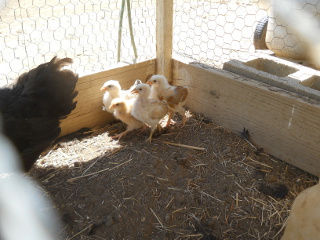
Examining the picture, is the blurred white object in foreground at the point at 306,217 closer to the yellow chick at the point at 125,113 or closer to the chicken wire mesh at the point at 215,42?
the yellow chick at the point at 125,113

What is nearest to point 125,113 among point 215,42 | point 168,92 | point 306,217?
point 168,92

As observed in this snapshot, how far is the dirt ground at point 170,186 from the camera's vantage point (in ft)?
5.39

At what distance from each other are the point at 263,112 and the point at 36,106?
144cm

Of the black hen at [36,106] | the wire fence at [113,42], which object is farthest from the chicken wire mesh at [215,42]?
the black hen at [36,106]

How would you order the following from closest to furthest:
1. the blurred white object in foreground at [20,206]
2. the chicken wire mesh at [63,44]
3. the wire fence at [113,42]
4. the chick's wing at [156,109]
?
the blurred white object in foreground at [20,206] → the chick's wing at [156,109] → the wire fence at [113,42] → the chicken wire mesh at [63,44]

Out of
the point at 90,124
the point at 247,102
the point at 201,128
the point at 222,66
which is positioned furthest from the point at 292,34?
the point at 90,124

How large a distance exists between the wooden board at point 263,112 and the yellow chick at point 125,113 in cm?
50

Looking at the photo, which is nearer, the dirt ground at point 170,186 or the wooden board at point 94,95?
the dirt ground at point 170,186

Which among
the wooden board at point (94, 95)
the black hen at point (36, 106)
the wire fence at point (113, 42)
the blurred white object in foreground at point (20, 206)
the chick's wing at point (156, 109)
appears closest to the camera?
the blurred white object in foreground at point (20, 206)

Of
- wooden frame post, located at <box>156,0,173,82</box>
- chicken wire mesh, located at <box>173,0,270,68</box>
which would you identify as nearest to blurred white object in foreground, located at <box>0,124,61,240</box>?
wooden frame post, located at <box>156,0,173,82</box>

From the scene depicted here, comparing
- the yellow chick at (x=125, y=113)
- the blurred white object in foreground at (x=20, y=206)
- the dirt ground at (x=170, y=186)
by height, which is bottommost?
the blurred white object in foreground at (x=20, y=206)

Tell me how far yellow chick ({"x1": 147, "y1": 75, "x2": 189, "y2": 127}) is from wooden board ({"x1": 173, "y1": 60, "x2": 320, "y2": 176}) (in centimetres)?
17

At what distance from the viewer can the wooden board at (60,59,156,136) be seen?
7.64 ft

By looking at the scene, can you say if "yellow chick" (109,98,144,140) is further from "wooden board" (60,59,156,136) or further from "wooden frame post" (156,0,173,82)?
"wooden frame post" (156,0,173,82)
